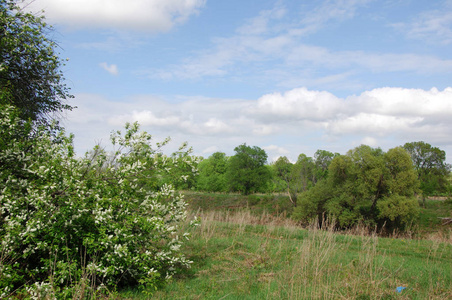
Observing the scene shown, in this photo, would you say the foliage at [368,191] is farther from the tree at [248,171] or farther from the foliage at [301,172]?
the tree at [248,171]

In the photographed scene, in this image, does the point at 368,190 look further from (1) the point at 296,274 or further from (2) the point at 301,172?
(1) the point at 296,274

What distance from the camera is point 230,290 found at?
6.34m

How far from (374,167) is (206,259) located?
23.7 m

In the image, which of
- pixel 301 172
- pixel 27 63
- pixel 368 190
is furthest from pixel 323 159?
pixel 27 63

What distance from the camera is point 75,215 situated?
5.88 metres

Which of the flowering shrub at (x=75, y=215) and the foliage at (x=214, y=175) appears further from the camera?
the foliage at (x=214, y=175)

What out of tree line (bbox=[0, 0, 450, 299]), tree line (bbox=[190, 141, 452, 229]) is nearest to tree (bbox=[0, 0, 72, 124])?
tree line (bbox=[0, 0, 450, 299])

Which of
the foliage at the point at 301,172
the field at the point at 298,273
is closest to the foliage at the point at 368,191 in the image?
the foliage at the point at 301,172

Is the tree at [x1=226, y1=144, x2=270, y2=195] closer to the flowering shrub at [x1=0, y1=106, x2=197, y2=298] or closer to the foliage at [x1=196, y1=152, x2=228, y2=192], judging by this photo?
the foliage at [x1=196, y1=152, x2=228, y2=192]

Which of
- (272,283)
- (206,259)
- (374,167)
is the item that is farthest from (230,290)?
(374,167)

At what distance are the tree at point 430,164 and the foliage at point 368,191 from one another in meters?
12.6

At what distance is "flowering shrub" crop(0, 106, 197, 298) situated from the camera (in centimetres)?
559

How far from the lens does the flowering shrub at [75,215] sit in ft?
18.3

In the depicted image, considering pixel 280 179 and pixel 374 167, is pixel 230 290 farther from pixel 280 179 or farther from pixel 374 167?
pixel 280 179
